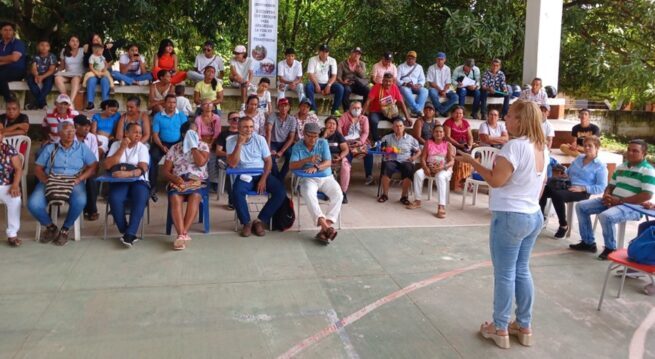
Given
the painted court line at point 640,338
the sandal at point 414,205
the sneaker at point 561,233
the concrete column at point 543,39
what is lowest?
the painted court line at point 640,338

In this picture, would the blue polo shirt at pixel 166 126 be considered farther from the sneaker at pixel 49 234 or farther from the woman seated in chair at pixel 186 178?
the sneaker at pixel 49 234

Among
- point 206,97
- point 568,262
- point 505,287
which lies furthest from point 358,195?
point 505,287

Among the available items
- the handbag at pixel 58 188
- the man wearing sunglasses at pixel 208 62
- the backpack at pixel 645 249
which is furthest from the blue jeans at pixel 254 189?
the man wearing sunglasses at pixel 208 62

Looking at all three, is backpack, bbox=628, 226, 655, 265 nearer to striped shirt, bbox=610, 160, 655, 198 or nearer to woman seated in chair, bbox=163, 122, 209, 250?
striped shirt, bbox=610, 160, 655, 198

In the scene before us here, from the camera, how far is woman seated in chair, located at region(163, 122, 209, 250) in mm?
5648

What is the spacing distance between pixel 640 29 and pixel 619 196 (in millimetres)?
8156

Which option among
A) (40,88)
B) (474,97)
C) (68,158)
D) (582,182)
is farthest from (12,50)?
(582,182)

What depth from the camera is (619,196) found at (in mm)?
5555

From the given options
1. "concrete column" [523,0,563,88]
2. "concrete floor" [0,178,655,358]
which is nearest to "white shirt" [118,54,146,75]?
"concrete floor" [0,178,655,358]

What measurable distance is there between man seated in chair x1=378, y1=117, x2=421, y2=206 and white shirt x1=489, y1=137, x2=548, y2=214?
4.17 metres

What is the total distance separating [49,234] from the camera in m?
5.60

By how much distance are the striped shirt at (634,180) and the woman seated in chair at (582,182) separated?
0.61 meters

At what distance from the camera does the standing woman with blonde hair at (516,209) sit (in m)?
3.38

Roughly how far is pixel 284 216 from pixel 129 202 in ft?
5.36
